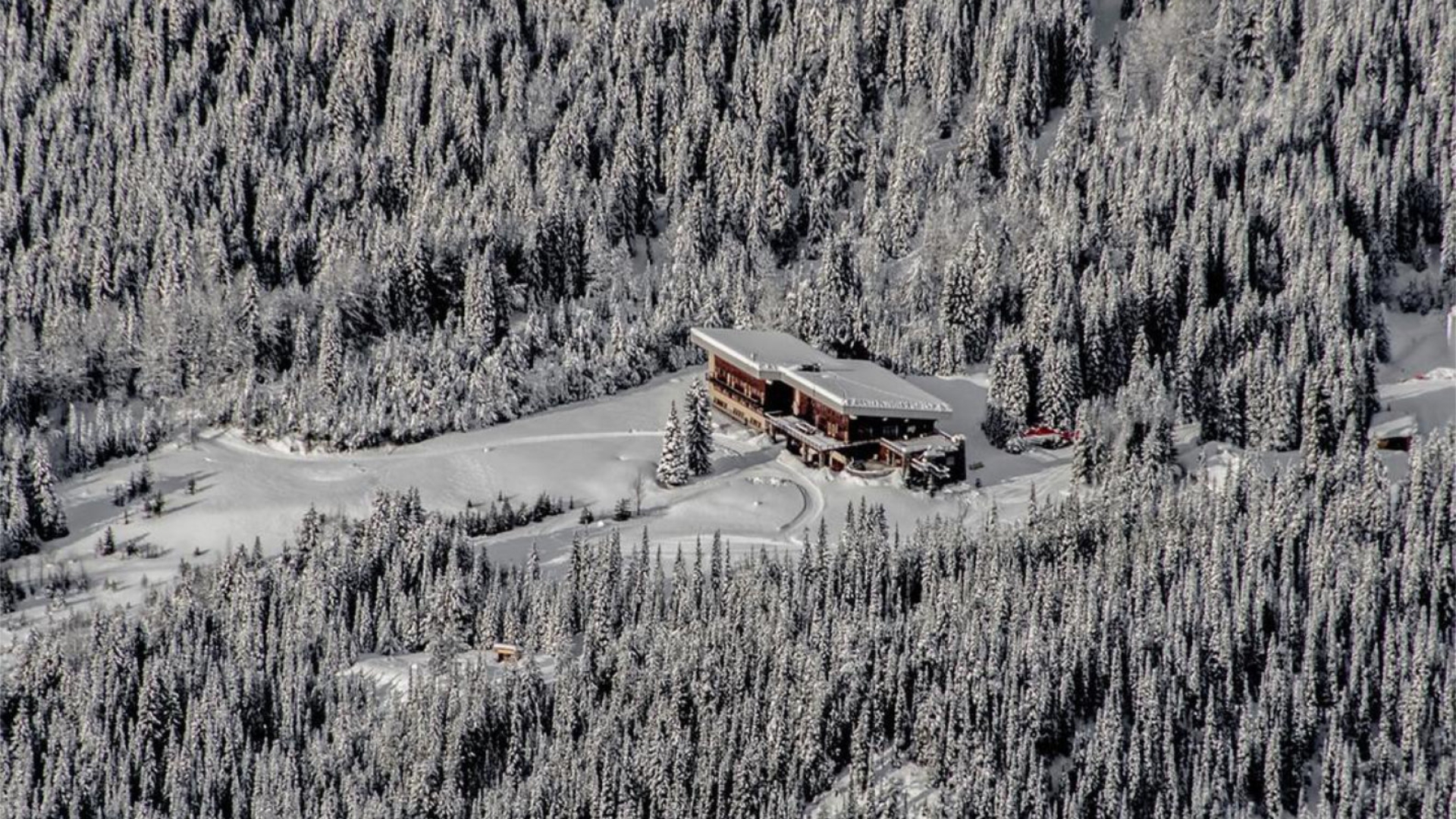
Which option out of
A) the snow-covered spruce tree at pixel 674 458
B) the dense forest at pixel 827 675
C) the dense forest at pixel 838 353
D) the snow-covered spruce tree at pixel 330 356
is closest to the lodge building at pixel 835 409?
the dense forest at pixel 838 353

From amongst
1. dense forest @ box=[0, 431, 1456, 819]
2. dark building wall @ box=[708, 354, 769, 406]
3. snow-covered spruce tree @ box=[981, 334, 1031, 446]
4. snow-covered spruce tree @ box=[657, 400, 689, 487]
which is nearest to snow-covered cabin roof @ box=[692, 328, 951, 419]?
dark building wall @ box=[708, 354, 769, 406]

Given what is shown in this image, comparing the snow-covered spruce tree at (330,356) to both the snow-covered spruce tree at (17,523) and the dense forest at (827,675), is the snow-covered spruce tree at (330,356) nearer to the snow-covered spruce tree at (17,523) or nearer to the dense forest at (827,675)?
the snow-covered spruce tree at (17,523)

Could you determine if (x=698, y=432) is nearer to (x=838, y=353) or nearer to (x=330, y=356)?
(x=838, y=353)

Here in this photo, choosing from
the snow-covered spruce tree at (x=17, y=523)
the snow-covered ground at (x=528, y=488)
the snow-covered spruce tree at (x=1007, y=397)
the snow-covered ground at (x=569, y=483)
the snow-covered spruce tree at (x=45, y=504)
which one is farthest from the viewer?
the snow-covered spruce tree at (x=1007, y=397)

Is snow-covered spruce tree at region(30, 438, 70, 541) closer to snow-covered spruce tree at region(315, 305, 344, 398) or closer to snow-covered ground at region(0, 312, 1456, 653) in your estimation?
snow-covered ground at region(0, 312, 1456, 653)

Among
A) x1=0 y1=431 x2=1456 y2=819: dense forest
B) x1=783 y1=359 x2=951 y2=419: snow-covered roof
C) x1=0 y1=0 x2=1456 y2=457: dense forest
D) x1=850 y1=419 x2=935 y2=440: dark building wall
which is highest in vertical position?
x1=0 y1=0 x2=1456 y2=457: dense forest

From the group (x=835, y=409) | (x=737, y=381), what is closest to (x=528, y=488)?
(x=737, y=381)

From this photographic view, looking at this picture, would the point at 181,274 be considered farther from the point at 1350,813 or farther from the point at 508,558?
the point at 1350,813
